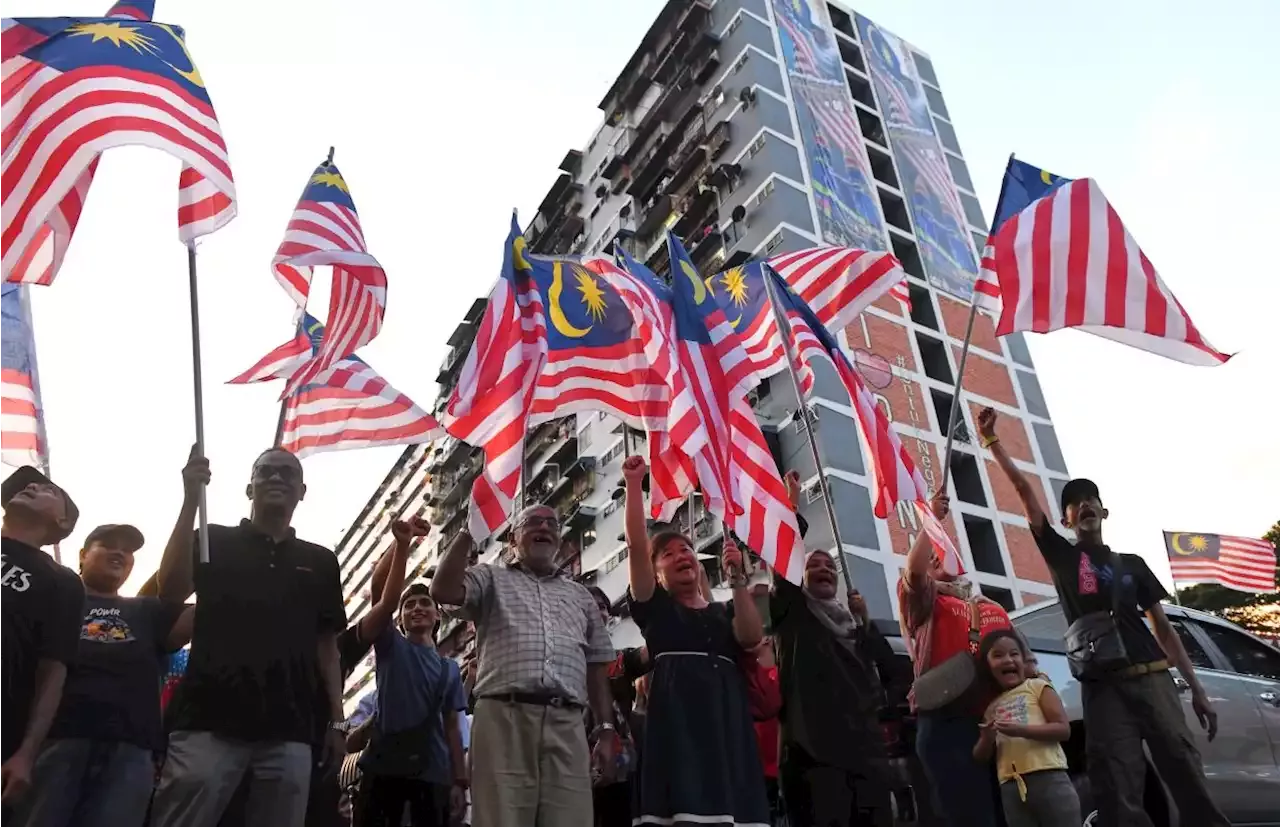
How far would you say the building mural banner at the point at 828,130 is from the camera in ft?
109

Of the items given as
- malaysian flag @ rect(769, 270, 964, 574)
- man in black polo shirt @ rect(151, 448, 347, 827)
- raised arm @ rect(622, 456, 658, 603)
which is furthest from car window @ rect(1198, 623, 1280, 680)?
man in black polo shirt @ rect(151, 448, 347, 827)

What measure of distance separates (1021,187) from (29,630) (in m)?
6.30

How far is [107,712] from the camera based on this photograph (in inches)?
151

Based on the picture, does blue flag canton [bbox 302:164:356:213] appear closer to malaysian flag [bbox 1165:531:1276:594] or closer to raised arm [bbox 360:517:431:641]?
raised arm [bbox 360:517:431:641]

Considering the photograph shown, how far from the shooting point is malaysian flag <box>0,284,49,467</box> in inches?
216

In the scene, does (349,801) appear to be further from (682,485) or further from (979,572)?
(979,572)

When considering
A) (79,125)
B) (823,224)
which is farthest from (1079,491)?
(823,224)

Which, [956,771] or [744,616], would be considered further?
[956,771]

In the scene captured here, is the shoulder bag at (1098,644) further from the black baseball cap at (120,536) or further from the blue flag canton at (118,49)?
the blue flag canton at (118,49)

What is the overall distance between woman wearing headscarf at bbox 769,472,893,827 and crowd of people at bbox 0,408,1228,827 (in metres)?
0.01

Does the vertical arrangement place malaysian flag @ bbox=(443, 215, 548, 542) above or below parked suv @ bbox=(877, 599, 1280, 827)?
above

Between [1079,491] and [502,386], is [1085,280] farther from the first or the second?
[502,386]

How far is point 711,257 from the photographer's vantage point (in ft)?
109

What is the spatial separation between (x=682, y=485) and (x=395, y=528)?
2.06 m
